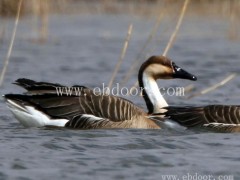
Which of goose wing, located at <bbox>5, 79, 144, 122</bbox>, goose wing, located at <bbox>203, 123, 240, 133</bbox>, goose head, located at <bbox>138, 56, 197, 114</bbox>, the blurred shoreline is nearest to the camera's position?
goose wing, located at <bbox>203, 123, 240, 133</bbox>

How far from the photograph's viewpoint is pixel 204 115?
32.6 ft

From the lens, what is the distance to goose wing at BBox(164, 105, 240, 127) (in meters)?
9.81

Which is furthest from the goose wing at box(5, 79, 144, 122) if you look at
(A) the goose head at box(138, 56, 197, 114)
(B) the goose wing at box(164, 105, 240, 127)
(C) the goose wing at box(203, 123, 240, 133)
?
(C) the goose wing at box(203, 123, 240, 133)

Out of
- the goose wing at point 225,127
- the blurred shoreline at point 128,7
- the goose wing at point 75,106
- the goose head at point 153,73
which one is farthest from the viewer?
the blurred shoreline at point 128,7

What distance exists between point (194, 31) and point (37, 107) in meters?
14.0

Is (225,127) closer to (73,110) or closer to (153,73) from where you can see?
(153,73)

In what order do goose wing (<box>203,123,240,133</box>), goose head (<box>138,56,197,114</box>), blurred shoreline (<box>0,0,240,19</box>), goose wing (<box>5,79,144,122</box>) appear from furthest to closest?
blurred shoreline (<box>0,0,240,19</box>)
goose head (<box>138,56,197,114</box>)
goose wing (<box>5,79,144,122</box>)
goose wing (<box>203,123,240,133</box>)

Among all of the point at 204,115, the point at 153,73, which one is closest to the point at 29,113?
the point at 153,73

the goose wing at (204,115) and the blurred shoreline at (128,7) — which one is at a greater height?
the blurred shoreline at (128,7)

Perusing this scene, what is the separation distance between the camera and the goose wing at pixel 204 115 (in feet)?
32.2

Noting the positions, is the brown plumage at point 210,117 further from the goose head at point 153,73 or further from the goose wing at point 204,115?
the goose head at point 153,73

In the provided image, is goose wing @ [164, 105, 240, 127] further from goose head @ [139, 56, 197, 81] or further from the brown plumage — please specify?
goose head @ [139, 56, 197, 81]

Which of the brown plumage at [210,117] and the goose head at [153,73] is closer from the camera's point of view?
the brown plumage at [210,117]

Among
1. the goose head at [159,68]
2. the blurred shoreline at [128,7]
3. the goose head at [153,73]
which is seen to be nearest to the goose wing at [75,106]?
the goose head at [153,73]
